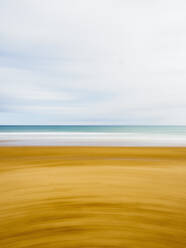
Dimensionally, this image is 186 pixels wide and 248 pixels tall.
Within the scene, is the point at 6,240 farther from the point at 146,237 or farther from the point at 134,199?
the point at 134,199

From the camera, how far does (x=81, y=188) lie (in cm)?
254

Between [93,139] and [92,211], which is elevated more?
[93,139]

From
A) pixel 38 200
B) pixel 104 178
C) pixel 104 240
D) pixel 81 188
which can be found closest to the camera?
pixel 104 240

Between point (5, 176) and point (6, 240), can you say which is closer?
point (6, 240)

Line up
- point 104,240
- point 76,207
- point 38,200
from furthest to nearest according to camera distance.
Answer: point 38,200 < point 76,207 < point 104,240

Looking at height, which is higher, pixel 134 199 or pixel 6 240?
pixel 134 199

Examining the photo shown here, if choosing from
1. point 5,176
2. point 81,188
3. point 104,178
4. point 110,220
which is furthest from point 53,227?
point 5,176

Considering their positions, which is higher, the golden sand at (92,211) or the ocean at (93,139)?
the ocean at (93,139)

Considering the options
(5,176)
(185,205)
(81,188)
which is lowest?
(185,205)

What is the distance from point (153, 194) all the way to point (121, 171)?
117cm

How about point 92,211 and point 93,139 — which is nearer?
point 92,211

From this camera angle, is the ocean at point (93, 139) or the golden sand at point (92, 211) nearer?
the golden sand at point (92, 211)

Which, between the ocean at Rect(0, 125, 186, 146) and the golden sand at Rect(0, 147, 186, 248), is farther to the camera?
the ocean at Rect(0, 125, 186, 146)

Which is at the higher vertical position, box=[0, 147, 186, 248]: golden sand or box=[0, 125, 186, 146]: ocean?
box=[0, 125, 186, 146]: ocean
